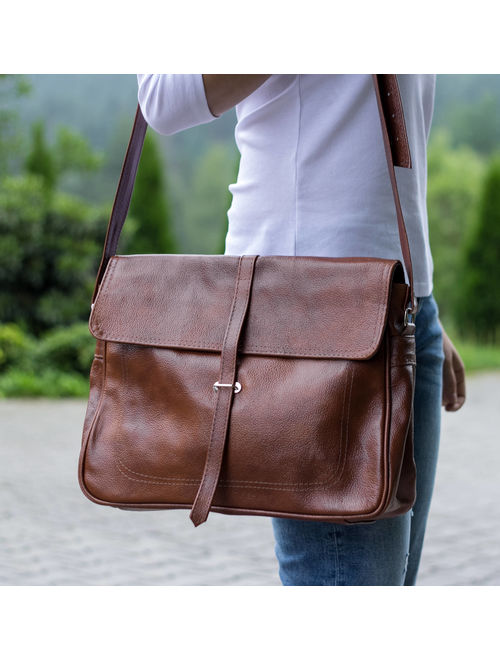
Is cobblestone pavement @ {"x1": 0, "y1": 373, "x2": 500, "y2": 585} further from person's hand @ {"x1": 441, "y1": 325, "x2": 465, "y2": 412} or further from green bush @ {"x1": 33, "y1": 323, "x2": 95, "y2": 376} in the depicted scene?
green bush @ {"x1": 33, "y1": 323, "x2": 95, "y2": 376}

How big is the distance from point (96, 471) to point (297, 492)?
412mm

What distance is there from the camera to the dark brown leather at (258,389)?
141cm

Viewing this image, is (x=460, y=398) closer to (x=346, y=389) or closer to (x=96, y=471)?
(x=346, y=389)

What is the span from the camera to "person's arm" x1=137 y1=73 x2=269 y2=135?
1.39 meters

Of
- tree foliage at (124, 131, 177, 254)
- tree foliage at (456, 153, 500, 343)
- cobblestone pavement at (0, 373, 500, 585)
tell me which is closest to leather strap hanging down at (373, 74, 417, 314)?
cobblestone pavement at (0, 373, 500, 585)

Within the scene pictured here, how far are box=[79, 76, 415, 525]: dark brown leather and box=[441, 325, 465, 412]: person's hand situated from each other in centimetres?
56

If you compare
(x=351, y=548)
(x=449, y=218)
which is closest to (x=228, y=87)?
(x=351, y=548)

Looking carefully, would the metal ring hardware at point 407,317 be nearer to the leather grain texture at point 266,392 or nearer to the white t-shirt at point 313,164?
the leather grain texture at point 266,392

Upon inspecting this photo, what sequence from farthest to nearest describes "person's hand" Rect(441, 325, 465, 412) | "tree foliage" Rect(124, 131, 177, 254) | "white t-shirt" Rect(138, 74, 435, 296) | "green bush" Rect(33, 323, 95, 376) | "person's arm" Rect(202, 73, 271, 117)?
"tree foliage" Rect(124, 131, 177, 254)
"green bush" Rect(33, 323, 95, 376)
"person's hand" Rect(441, 325, 465, 412)
"white t-shirt" Rect(138, 74, 435, 296)
"person's arm" Rect(202, 73, 271, 117)

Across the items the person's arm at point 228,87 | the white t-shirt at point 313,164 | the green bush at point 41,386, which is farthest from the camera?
the green bush at point 41,386

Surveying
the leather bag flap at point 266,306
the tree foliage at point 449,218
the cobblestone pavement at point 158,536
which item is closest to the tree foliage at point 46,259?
the cobblestone pavement at point 158,536

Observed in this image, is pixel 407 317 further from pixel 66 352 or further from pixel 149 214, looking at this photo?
pixel 149 214
